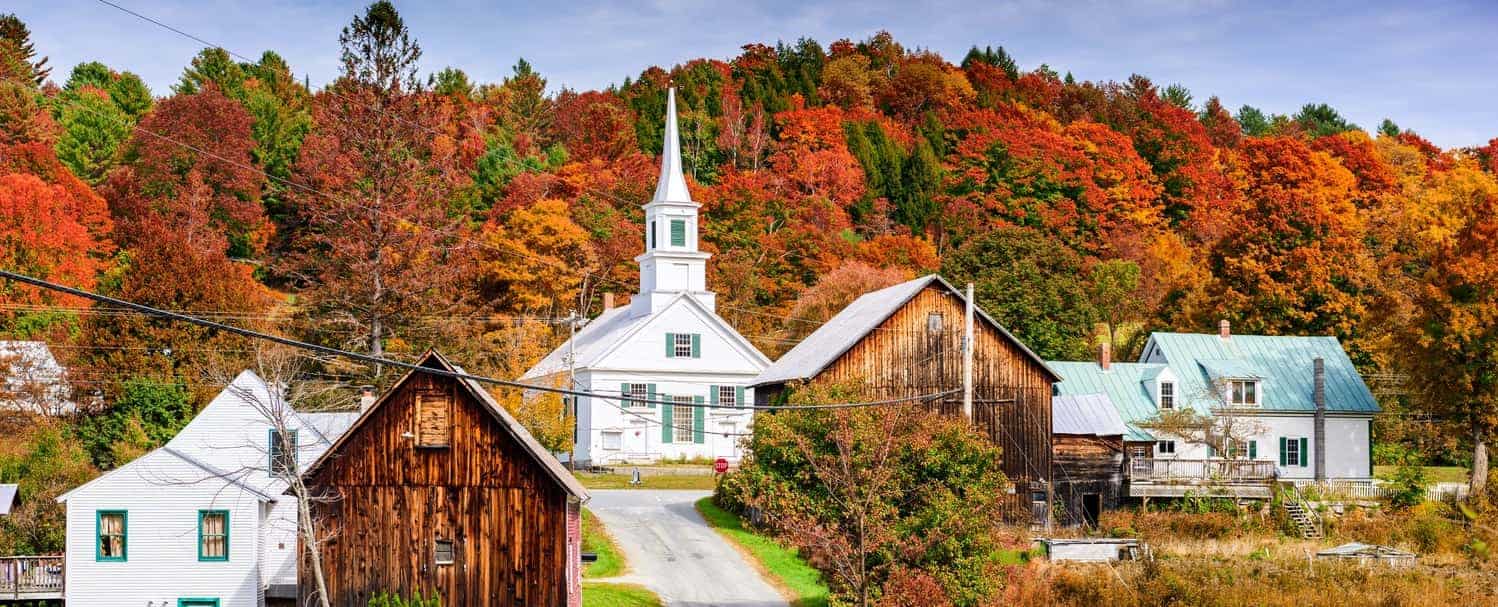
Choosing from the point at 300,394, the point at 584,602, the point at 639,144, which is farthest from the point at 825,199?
the point at 584,602

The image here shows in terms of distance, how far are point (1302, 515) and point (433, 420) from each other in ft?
91.1

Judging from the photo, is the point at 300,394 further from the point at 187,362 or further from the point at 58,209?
the point at 58,209

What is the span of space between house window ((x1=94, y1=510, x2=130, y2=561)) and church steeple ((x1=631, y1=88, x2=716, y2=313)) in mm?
28580

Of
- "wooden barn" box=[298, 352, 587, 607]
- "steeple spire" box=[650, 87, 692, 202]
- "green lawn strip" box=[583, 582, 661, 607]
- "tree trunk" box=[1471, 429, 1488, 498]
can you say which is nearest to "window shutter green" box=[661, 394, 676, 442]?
"steeple spire" box=[650, 87, 692, 202]

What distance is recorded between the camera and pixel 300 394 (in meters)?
45.8

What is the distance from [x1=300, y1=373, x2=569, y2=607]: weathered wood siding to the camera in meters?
34.8

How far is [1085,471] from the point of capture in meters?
49.9

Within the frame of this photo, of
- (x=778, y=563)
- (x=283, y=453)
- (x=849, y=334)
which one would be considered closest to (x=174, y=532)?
(x=283, y=453)

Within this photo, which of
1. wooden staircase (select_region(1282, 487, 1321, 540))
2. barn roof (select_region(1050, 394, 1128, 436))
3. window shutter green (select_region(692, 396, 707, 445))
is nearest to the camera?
wooden staircase (select_region(1282, 487, 1321, 540))

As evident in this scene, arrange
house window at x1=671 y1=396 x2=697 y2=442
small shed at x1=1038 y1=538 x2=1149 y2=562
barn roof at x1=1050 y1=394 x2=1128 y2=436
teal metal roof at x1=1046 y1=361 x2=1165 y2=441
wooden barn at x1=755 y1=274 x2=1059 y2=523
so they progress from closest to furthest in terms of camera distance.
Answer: small shed at x1=1038 y1=538 x2=1149 y2=562 → wooden barn at x1=755 y1=274 x2=1059 y2=523 → barn roof at x1=1050 y1=394 x2=1128 y2=436 → teal metal roof at x1=1046 y1=361 x2=1165 y2=441 → house window at x1=671 y1=396 x2=697 y2=442

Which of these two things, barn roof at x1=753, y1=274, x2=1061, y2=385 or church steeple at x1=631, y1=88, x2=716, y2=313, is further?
church steeple at x1=631, y1=88, x2=716, y2=313

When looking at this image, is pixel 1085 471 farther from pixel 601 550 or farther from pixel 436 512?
pixel 436 512

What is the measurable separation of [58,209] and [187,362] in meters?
16.7

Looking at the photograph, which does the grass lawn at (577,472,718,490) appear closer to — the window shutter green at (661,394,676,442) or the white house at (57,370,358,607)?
the window shutter green at (661,394,676,442)
